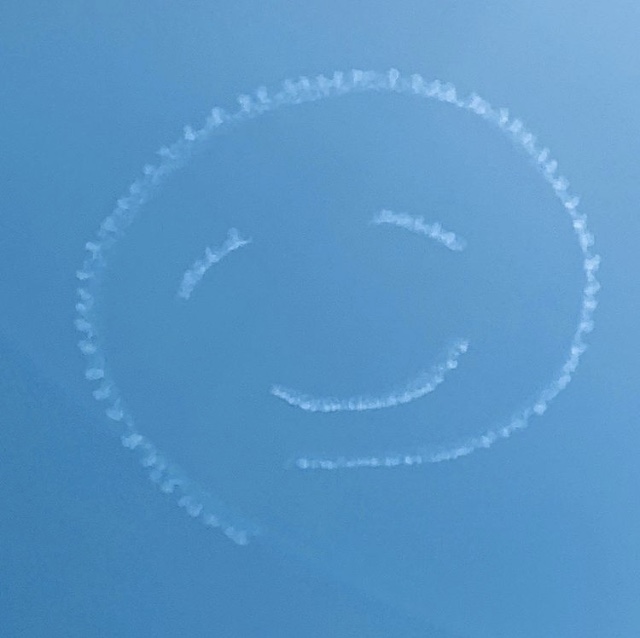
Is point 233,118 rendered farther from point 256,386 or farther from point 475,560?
point 475,560

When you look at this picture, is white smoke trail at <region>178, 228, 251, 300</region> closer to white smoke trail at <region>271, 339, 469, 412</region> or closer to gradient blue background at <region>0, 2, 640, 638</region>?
gradient blue background at <region>0, 2, 640, 638</region>

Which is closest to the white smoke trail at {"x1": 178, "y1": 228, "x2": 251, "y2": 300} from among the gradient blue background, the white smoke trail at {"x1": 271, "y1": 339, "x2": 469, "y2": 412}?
the gradient blue background

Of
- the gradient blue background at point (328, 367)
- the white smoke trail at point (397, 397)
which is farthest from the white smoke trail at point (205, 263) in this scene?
the white smoke trail at point (397, 397)

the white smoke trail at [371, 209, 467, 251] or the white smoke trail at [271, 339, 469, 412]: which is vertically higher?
the white smoke trail at [371, 209, 467, 251]

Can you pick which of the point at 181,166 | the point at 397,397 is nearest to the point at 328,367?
the point at 397,397

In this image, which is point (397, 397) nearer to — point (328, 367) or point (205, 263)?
point (328, 367)

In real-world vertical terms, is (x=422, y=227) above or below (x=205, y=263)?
above

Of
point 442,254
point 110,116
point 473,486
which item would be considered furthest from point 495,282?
point 110,116
